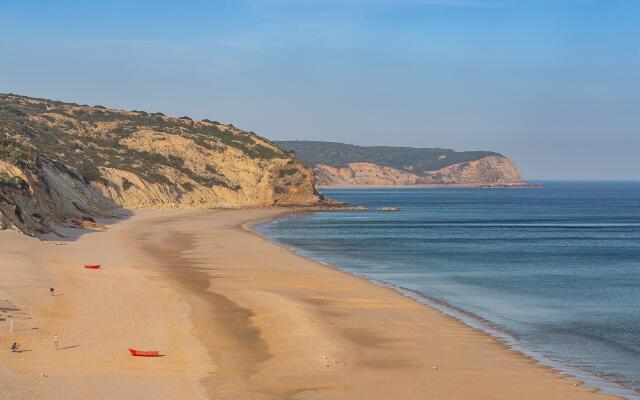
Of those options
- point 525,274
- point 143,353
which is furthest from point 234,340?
point 525,274

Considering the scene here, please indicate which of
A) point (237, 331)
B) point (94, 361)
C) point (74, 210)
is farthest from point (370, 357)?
point (74, 210)

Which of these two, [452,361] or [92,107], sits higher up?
[92,107]

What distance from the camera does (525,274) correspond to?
43.0 m

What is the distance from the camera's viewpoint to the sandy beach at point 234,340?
16.8 m

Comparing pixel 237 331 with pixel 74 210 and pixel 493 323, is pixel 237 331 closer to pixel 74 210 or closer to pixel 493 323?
pixel 493 323

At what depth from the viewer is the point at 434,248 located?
59656 mm

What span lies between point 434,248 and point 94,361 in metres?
43.8

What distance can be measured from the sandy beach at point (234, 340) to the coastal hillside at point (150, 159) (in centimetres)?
4908

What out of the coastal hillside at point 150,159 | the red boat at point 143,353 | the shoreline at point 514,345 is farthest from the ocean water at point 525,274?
the coastal hillside at point 150,159

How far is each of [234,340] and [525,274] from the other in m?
24.7

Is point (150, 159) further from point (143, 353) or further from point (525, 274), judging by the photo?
point (143, 353)

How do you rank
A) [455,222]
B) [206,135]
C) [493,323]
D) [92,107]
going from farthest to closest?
[92,107], [206,135], [455,222], [493,323]

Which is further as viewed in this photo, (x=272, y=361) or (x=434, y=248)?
(x=434, y=248)

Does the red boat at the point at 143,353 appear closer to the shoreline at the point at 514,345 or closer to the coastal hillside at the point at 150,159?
the shoreline at the point at 514,345
